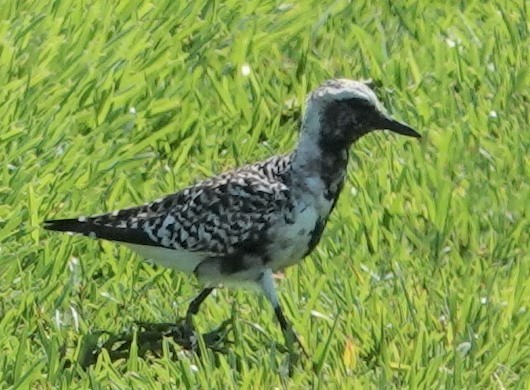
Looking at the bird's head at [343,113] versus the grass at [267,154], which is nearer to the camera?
the grass at [267,154]

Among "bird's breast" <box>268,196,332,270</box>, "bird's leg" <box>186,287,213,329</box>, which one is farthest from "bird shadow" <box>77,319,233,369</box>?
"bird's breast" <box>268,196,332,270</box>

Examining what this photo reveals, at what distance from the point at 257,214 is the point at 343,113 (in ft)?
1.55

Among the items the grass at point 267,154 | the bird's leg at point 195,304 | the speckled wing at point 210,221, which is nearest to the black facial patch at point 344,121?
the speckled wing at point 210,221

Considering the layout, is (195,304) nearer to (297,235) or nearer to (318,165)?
(297,235)

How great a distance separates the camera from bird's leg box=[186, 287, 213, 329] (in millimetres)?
5562

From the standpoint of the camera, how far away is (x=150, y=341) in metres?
5.59

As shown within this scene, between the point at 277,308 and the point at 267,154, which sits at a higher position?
the point at 277,308

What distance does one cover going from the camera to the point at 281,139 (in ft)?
23.0

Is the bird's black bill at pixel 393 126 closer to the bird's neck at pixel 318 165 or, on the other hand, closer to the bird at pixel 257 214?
the bird at pixel 257 214

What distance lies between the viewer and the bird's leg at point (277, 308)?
535cm

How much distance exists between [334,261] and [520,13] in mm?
2267

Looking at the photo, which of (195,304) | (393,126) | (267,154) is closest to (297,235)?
(195,304)

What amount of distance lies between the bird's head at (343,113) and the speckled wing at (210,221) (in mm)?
209

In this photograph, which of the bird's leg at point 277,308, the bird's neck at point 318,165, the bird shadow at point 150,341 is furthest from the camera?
the bird's neck at point 318,165
